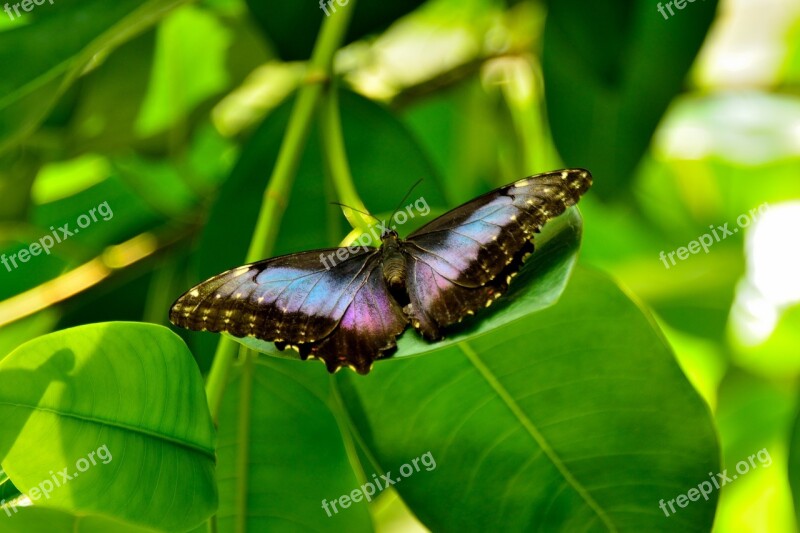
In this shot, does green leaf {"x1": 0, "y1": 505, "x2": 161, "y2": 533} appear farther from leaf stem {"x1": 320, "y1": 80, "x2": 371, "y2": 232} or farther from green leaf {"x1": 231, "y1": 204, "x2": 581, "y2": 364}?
leaf stem {"x1": 320, "y1": 80, "x2": 371, "y2": 232}

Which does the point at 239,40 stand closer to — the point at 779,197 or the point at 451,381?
the point at 451,381

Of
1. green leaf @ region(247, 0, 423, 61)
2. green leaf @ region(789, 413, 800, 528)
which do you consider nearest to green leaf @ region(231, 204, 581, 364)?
green leaf @ region(789, 413, 800, 528)

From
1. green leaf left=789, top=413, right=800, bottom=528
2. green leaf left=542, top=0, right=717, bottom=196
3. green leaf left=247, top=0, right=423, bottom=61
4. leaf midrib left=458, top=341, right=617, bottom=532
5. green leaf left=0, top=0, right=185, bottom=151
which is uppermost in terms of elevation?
green leaf left=0, top=0, right=185, bottom=151

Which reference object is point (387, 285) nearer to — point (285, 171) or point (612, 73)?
point (285, 171)

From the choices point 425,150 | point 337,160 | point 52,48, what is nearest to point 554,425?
point 337,160

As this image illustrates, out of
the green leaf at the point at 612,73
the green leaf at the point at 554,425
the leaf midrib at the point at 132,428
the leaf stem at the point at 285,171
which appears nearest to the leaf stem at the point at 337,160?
the leaf stem at the point at 285,171

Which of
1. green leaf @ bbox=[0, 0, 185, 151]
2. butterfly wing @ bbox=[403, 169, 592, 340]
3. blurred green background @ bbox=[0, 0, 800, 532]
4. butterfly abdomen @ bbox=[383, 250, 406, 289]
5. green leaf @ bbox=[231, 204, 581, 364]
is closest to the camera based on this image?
green leaf @ bbox=[231, 204, 581, 364]

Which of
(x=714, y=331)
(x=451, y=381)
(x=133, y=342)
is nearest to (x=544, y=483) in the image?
(x=451, y=381)
